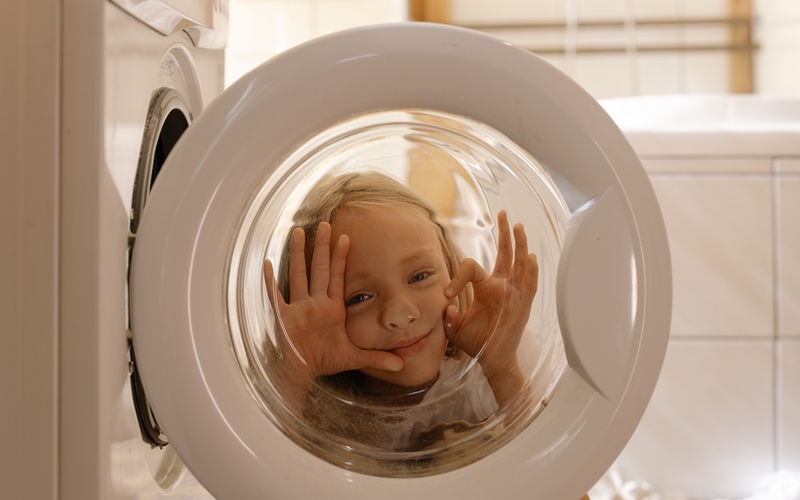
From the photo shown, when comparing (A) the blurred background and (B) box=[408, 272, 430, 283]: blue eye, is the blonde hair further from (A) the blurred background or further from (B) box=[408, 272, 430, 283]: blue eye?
(A) the blurred background

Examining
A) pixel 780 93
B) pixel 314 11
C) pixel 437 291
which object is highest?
pixel 314 11

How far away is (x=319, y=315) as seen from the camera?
0.62 m

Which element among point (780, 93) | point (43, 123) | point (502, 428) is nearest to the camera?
point (43, 123)

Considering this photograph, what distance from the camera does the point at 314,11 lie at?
1946mm

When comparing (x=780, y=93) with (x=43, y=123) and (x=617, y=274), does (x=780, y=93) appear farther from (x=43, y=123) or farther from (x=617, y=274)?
(x=43, y=123)

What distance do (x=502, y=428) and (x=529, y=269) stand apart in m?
0.13

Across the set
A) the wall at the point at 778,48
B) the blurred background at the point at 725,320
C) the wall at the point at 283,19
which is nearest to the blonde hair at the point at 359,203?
the blurred background at the point at 725,320

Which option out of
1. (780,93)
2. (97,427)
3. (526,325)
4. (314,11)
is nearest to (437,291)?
(526,325)

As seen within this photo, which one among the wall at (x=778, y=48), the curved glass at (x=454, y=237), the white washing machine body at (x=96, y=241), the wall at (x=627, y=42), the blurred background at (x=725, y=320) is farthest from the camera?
the wall at (x=627, y=42)

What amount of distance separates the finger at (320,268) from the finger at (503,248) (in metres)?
0.14

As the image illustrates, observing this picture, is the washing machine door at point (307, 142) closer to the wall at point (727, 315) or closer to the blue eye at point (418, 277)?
the blue eye at point (418, 277)

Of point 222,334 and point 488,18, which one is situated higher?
point 488,18

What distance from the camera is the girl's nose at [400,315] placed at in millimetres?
637

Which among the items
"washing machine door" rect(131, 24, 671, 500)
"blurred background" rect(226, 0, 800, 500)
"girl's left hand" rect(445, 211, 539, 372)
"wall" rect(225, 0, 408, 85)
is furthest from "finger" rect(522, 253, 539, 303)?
"wall" rect(225, 0, 408, 85)
